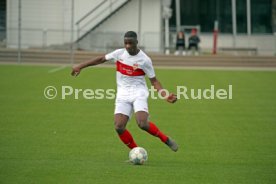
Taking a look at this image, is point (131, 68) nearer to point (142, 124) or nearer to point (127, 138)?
point (142, 124)

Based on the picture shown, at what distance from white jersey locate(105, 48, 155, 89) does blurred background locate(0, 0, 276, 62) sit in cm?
2534

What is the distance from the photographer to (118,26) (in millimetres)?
43500

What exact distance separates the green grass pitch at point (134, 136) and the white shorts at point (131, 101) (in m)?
0.83

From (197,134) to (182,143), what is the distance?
4.58 feet

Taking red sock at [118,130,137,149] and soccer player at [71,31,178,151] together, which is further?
red sock at [118,130,137,149]

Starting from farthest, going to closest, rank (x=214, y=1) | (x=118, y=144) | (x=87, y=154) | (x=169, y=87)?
(x=214, y=1), (x=169, y=87), (x=118, y=144), (x=87, y=154)

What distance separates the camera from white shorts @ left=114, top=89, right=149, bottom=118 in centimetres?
1180

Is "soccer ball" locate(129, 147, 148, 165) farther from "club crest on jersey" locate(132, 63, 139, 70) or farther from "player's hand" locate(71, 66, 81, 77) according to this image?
"player's hand" locate(71, 66, 81, 77)

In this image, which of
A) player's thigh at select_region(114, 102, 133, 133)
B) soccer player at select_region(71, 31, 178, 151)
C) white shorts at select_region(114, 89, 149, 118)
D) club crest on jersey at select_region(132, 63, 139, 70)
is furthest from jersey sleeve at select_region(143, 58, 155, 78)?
player's thigh at select_region(114, 102, 133, 133)

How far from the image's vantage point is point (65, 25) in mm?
41750

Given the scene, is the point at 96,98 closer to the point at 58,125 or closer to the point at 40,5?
the point at 58,125

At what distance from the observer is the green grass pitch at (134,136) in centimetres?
1052

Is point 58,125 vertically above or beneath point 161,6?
beneath

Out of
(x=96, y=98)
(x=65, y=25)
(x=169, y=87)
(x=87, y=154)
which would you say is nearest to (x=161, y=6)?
(x=65, y=25)
